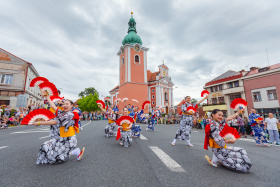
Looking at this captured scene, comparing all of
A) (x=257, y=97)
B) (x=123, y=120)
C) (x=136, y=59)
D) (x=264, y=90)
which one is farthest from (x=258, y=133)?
(x=136, y=59)

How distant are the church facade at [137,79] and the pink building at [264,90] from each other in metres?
20.2

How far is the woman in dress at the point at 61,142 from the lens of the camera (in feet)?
9.96

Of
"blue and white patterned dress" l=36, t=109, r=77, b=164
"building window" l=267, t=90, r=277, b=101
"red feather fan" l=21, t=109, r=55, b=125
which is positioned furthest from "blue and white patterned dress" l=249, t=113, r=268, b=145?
"building window" l=267, t=90, r=277, b=101

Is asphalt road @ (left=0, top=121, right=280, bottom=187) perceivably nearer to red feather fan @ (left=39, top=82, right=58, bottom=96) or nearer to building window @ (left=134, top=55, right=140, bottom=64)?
red feather fan @ (left=39, top=82, right=58, bottom=96)

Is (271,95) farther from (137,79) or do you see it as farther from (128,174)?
(137,79)

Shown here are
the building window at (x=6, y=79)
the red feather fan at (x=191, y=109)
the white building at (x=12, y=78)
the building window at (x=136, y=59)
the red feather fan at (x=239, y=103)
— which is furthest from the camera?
the building window at (x=136, y=59)

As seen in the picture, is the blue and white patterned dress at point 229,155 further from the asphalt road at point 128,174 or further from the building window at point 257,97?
the building window at point 257,97

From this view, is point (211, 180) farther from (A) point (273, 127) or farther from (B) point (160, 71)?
(B) point (160, 71)

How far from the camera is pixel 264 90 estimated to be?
20672 millimetres

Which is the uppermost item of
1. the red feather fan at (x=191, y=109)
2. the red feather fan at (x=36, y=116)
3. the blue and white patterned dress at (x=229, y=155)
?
the red feather fan at (x=191, y=109)

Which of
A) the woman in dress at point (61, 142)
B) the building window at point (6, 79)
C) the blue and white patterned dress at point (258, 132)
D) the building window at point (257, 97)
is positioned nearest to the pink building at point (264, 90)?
the building window at point (257, 97)

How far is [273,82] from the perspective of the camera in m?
19.8

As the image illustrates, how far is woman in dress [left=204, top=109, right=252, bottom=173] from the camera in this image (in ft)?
9.00

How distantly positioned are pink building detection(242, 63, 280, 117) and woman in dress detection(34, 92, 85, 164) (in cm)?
2663
